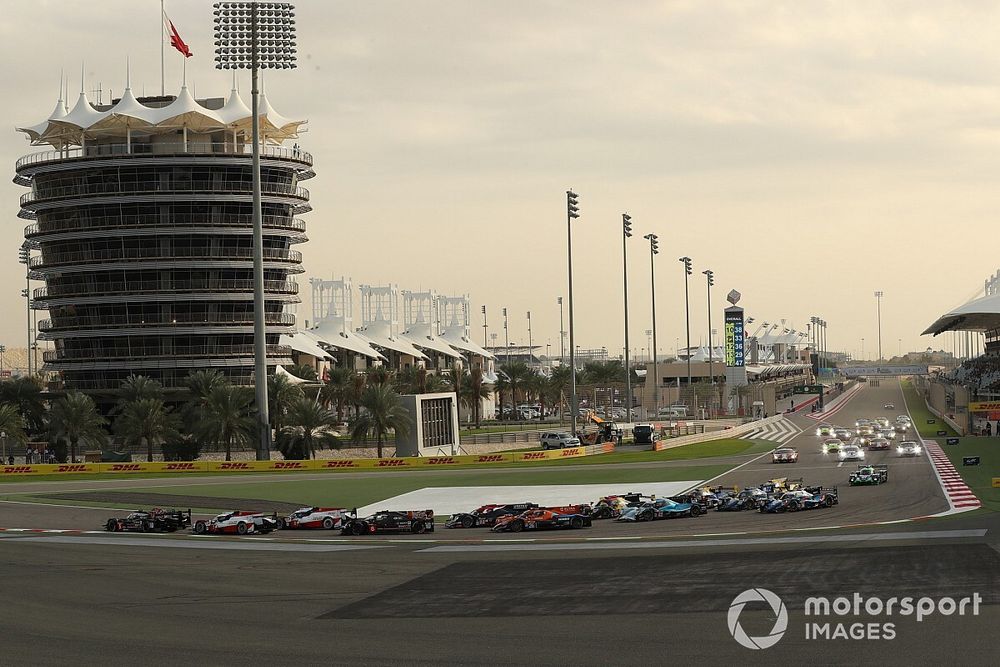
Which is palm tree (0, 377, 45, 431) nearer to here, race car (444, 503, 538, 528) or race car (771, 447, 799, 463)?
race car (771, 447, 799, 463)

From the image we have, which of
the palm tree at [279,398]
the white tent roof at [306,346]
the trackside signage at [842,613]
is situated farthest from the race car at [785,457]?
the white tent roof at [306,346]

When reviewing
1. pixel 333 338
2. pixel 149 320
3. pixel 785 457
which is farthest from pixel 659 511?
pixel 333 338

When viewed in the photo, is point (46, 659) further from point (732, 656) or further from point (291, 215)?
point (291, 215)

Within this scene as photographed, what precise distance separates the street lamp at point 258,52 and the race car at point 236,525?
1436 inches

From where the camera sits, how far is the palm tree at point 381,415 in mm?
92438

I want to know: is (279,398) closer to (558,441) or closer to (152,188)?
(558,441)

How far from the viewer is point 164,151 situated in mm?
119688

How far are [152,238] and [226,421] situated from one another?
104 ft

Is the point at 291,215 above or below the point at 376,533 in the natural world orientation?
above

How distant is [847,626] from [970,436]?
282 ft

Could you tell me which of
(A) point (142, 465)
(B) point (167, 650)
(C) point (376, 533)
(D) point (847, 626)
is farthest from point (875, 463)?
(B) point (167, 650)

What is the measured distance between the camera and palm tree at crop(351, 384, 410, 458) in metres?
92.4

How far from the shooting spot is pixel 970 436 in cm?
10312

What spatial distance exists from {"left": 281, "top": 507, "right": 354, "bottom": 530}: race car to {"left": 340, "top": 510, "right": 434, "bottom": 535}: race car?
1.28 m
